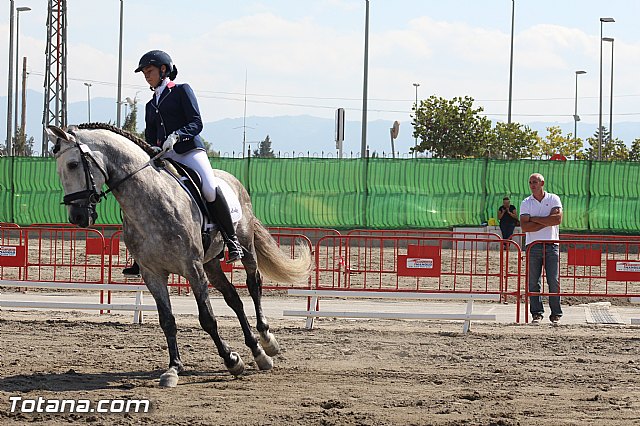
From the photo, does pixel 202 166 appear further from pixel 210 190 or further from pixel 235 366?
pixel 235 366

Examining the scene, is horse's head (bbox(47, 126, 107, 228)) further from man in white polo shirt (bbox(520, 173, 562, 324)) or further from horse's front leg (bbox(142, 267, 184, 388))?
man in white polo shirt (bbox(520, 173, 562, 324))

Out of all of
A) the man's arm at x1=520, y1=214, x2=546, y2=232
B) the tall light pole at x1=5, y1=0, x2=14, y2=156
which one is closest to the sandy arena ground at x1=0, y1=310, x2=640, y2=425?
the man's arm at x1=520, y1=214, x2=546, y2=232

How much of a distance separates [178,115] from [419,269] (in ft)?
19.8

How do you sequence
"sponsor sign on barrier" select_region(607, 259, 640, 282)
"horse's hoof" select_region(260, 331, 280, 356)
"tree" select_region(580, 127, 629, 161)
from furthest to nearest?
"tree" select_region(580, 127, 629, 161)
"sponsor sign on barrier" select_region(607, 259, 640, 282)
"horse's hoof" select_region(260, 331, 280, 356)

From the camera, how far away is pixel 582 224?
2964 cm

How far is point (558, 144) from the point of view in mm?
65812

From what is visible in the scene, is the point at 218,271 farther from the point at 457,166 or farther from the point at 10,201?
the point at 10,201

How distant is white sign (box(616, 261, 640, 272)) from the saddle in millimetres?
7339

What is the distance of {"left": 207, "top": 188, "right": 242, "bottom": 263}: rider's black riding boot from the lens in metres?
9.71

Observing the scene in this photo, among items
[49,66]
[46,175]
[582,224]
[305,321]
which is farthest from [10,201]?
[305,321]

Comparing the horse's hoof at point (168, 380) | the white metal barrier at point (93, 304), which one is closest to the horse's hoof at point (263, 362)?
the horse's hoof at point (168, 380)

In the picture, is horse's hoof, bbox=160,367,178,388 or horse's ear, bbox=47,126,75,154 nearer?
horse's ear, bbox=47,126,75,154

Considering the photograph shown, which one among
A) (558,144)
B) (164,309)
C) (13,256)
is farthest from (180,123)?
(558,144)

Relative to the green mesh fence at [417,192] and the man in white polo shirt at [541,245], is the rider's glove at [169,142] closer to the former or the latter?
the man in white polo shirt at [541,245]
